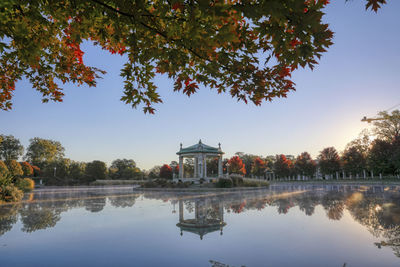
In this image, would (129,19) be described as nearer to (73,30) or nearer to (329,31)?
(73,30)

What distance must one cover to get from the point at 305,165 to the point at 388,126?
2125 centimetres

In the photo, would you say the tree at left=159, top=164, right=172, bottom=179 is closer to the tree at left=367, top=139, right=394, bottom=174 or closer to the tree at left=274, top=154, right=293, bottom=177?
the tree at left=274, top=154, right=293, bottom=177

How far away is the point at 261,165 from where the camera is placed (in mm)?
77062

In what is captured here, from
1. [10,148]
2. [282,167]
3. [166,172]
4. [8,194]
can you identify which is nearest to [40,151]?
[10,148]

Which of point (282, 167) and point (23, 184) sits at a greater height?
point (282, 167)

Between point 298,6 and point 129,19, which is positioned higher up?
point 129,19

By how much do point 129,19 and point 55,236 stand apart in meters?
5.27

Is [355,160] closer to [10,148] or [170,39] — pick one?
[170,39]

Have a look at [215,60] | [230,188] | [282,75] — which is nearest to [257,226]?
[282,75]

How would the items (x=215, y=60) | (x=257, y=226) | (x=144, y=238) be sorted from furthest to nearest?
1. (x=257, y=226)
2. (x=144, y=238)
3. (x=215, y=60)

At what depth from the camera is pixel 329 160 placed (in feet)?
188

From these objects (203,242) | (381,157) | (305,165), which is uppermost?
(381,157)

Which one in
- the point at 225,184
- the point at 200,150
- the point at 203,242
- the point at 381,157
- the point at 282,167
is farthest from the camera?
the point at 282,167

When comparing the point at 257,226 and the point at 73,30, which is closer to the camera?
the point at 73,30
